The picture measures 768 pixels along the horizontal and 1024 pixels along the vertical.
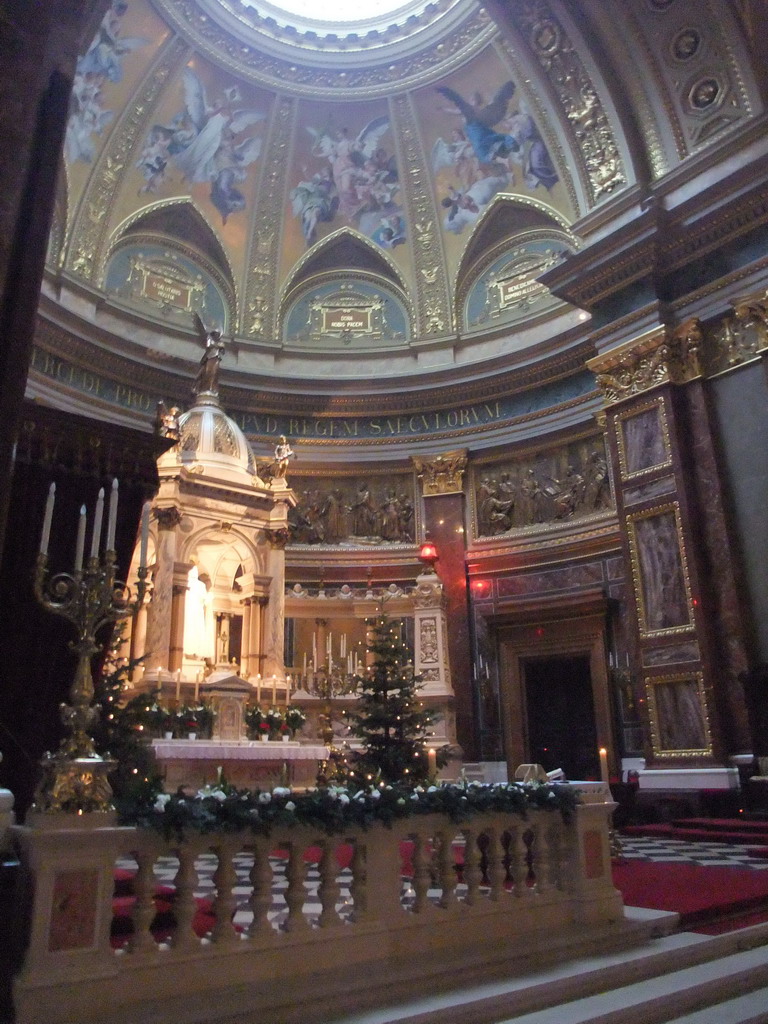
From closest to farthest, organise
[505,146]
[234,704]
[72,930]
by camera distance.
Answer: [72,930] → [234,704] → [505,146]

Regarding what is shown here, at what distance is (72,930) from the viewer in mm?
3309

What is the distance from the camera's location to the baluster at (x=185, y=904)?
358cm

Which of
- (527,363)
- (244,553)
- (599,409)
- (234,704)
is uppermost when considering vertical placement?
(527,363)

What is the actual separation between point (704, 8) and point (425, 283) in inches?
336

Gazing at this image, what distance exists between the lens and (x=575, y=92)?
1470 cm

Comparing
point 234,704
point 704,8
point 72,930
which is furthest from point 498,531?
point 72,930

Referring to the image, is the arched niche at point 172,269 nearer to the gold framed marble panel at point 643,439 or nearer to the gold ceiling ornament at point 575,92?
the gold ceiling ornament at point 575,92

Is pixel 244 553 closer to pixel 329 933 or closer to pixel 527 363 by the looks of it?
pixel 527 363

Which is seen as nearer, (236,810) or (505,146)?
(236,810)

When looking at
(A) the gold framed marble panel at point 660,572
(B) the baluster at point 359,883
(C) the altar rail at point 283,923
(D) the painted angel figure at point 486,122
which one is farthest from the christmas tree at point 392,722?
(D) the painted angel figure at point 486,122

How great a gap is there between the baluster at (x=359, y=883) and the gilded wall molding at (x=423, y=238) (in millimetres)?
16262

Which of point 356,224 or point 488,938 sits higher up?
point 356,224

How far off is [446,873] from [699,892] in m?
2.51

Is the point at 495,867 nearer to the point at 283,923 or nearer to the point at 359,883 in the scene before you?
the point at 359,883
